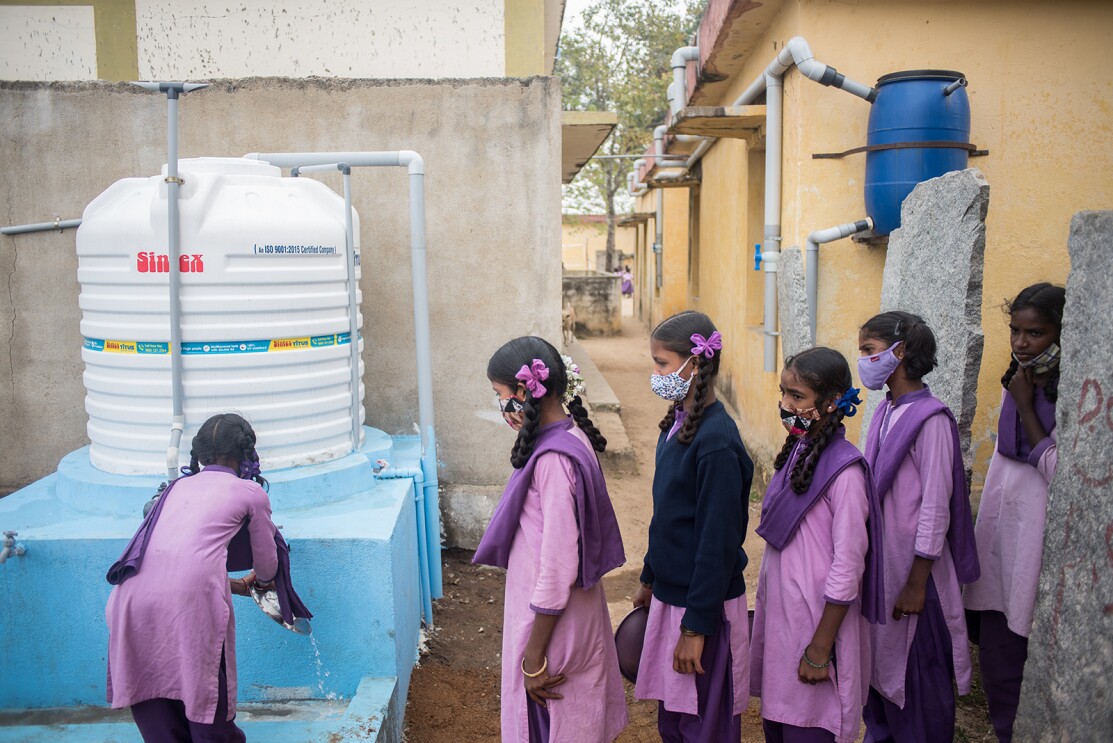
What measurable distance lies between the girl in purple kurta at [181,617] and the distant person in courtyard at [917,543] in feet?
7.41

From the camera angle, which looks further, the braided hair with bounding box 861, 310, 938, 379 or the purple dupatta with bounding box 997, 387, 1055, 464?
the purple dupatta with bounding box 997, 387, 1055, 464

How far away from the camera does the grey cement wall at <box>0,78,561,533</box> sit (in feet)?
17.4

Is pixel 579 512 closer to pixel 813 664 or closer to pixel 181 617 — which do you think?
pixel 813 664

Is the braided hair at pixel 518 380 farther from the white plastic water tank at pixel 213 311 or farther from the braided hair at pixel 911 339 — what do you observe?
the white plastic water tank at pixel 213 311

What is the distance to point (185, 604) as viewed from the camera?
279 cm

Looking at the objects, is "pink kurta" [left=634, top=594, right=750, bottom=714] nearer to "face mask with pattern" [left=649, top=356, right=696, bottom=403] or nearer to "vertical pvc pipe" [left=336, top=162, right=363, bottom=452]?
"face mask with pattern" [left=649, top=356, right=696, bottom=403]

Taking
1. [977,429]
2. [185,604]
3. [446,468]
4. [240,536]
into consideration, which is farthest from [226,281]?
[977,429]

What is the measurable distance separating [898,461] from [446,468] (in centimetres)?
326

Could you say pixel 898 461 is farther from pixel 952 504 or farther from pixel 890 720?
pixel 890 720

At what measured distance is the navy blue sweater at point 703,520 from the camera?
2582 mm

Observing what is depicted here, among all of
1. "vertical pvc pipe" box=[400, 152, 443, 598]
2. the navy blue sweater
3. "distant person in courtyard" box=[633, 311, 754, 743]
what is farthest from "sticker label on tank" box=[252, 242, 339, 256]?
the navy blue sweater

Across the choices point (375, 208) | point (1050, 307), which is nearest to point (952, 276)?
point (1050, 307)

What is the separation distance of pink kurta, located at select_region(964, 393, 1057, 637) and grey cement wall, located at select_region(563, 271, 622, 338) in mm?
15629

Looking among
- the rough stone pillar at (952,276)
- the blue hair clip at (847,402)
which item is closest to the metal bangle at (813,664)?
the blue hair clip at (847,402)
